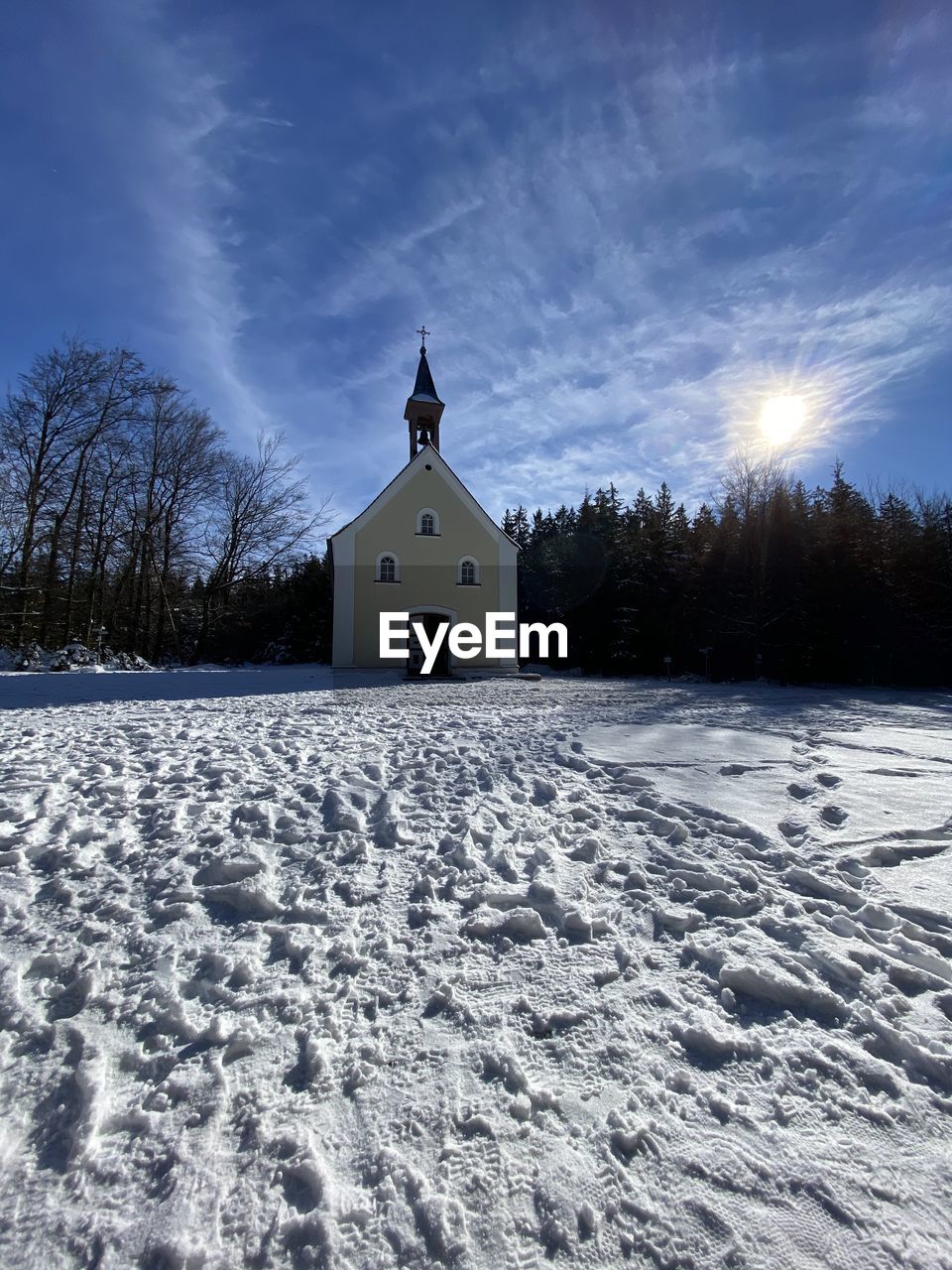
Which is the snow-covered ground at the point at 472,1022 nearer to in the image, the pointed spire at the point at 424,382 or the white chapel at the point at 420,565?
the white chapel at the point at 420,565

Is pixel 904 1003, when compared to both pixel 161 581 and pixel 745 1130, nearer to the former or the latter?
pixel 745 1130

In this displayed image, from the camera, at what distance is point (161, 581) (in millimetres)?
22766

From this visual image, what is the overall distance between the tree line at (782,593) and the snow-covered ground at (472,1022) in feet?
58.5

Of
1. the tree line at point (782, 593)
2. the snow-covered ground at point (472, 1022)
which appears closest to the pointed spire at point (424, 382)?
the tree line at point (782, 593)

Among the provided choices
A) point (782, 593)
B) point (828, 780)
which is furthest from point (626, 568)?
point (828, 780)

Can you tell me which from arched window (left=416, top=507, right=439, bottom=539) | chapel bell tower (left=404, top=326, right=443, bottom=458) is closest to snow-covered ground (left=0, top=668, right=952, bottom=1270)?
arched window (left=416, top=507, right=439, bottom=539)

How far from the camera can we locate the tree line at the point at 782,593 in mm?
19953

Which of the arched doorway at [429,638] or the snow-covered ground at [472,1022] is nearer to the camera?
the snow-covered ground at [472,1022]

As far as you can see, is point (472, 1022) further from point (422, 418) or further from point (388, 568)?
point (422, 418)

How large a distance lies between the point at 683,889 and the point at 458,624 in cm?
1546

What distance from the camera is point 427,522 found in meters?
18.4

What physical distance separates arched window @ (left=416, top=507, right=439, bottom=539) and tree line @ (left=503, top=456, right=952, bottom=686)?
Answer: 9942 mm

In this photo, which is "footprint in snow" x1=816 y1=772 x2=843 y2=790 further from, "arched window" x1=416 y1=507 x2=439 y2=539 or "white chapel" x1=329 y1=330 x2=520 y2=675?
"arched window" x1=416 y1=507 x2=439 y2=539

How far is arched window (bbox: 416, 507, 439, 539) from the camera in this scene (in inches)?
719
